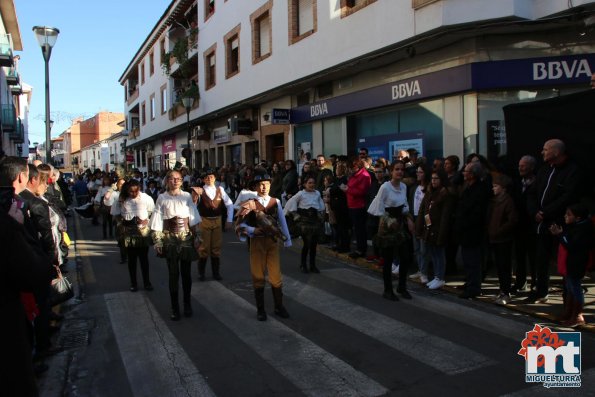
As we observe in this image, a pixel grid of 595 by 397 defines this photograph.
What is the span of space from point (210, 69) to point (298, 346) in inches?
861

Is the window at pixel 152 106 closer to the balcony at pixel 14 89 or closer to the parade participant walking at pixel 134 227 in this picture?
the balcony at pixel 14 89

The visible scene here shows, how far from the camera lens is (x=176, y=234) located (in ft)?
21.2

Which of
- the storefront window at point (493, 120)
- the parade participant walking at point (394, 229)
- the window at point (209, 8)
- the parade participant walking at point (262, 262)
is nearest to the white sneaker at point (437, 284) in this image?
the parade participant walking at point (394, 229)

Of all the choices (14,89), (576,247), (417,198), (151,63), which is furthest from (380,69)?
(14,89)

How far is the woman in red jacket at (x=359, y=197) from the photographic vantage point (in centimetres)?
934

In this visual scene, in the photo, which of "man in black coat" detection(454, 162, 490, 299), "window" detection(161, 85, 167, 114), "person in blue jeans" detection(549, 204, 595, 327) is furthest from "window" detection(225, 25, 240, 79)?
"person in blue jeans" detection(549, 204, 595, 327)

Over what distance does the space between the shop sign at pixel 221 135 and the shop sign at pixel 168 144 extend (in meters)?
8.29

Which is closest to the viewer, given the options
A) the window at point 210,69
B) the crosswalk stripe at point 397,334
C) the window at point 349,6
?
the crosswalk stripe at point 397,334

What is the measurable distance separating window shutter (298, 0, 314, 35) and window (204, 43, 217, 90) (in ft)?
28.8

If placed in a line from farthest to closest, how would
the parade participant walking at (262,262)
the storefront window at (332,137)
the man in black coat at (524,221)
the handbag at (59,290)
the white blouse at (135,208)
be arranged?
1. the storefront window at (332,137)
2. the white blouse at (135,208)
3. the man in black coat at (524,221)
4. the parade participant walking at (262,262)
5. the handbag at (59,290)

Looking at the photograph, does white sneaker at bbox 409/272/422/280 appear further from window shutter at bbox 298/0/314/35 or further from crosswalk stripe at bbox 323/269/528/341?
window shutter at bbox 298/0/314/35

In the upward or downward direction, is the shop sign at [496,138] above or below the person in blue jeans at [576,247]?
above

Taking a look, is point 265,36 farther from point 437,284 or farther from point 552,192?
point 552,192

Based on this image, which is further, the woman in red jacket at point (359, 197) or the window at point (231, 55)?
the window at point (231, 55)
